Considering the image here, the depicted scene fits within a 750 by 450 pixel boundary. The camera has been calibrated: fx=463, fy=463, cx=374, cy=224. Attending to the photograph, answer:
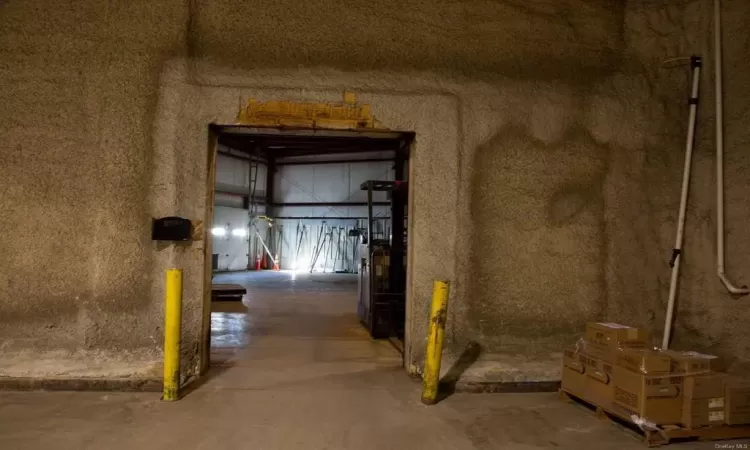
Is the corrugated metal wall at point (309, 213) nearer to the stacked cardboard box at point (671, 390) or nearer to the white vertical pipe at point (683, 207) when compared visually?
the white vertical pipe at point (683, 207)

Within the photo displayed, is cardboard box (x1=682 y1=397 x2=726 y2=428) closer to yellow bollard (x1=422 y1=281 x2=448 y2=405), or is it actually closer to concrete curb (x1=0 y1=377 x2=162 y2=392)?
yellow bollard (x1=422 y1=281 x2=448 y2=405)

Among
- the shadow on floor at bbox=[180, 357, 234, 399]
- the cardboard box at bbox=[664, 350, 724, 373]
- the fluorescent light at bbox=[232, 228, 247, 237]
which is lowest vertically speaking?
the shadow on floor at bbox=[180, 357, 234, 399]

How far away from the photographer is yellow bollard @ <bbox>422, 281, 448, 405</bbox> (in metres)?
4.21

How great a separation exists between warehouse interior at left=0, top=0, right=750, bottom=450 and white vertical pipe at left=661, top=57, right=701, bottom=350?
2 centimetres

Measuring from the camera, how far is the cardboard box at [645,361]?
11.9ft

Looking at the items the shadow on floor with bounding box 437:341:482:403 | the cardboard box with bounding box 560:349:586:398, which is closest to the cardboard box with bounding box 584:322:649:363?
the cardboard box with bounding box 560:349:586:398

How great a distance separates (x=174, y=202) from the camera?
477 cm

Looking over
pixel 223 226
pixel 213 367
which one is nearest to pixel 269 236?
pixel 223 226

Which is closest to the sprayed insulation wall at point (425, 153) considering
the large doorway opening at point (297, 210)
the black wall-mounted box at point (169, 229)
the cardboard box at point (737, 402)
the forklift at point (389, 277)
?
the black wall-mounted box at point (169, 229)

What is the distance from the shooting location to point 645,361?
3.63m

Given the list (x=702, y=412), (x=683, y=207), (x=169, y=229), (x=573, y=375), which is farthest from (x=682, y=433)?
(x=169, y=229)

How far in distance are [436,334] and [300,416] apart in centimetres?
138

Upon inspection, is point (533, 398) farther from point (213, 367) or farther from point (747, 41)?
point (747, 41)

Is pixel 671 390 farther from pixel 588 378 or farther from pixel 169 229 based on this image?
pixel 169 229
